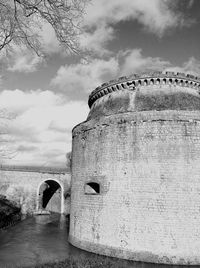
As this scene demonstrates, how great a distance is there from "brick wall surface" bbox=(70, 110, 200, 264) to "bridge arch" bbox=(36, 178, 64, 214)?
20.0 metres

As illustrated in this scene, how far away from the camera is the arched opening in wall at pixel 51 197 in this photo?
105 feet

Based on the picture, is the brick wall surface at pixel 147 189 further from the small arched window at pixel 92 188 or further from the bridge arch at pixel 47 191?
the bridge arch at pixel 47 191

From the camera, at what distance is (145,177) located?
1051cm

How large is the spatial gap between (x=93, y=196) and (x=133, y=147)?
9.03 feet

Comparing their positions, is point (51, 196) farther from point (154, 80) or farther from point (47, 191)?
point (154, 80)

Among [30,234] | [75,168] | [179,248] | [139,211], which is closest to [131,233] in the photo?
[139,211]

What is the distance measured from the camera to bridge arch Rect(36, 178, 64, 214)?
103ft

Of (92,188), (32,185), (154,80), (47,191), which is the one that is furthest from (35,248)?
(47,191)

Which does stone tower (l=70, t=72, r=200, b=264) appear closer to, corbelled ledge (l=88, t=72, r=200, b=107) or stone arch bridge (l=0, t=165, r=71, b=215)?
corbelled ledge (l=88, t=72, r=200, b=107)

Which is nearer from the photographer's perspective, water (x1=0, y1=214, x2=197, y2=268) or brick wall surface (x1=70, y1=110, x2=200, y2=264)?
brick wall surface (x1=70, y1=110, x2=200, y2=264)

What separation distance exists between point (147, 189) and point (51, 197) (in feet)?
86.2

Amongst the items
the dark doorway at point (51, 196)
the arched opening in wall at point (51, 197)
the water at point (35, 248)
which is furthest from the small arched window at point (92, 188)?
the dark doorway at point (51, 196)

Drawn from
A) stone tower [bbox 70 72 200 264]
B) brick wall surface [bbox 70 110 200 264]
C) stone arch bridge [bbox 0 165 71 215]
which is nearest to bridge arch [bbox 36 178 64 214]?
stone arch bridge [bbox 0 165 71 215]

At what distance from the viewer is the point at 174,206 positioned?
10.1 m
